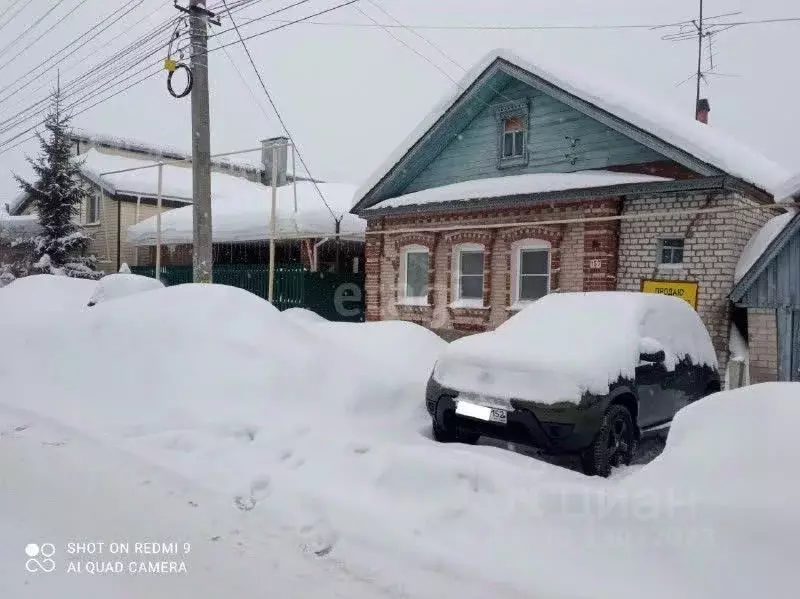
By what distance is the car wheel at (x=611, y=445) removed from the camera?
5.01 m

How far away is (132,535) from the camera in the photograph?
11.6 ft

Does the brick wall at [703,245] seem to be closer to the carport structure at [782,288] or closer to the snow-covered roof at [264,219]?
the carport structure at [782,288]

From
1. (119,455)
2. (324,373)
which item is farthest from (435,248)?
(119,455)

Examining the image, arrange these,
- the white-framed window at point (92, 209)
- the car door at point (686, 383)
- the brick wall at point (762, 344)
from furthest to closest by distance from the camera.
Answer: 1. the white-framed window at point (92, 209)
2. the brick wall at point (762, 344)
3. the car door at point (686, 383)

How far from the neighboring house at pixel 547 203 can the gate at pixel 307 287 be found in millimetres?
1631

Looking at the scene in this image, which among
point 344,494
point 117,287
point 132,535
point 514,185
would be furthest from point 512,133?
point 132,535

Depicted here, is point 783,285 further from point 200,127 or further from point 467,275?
point 200,127

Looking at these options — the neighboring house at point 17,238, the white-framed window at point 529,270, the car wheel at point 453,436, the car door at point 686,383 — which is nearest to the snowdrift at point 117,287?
the car wheel at point 453,436

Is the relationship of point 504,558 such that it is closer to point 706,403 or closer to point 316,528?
point 316,528

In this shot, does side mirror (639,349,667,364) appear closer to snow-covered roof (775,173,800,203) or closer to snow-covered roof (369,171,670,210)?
snow-covered roof (775,173,800,203)

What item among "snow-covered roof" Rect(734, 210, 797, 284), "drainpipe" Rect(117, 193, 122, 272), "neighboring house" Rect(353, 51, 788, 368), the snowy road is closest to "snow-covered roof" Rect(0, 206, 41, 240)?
"drainpipe" Rect(117, 193, 122, 272)

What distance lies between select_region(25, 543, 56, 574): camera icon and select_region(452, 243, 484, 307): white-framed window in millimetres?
10045

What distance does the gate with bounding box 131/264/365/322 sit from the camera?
1506 cm

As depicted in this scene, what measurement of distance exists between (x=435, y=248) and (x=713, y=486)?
1016 cm
